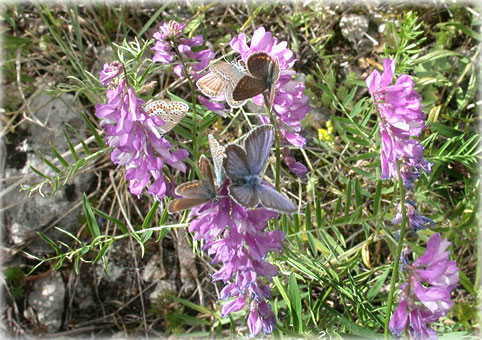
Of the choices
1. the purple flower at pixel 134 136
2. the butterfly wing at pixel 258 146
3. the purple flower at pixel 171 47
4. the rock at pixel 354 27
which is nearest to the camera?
the butterfly wing at pixel 258 146

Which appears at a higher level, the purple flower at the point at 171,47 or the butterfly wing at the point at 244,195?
the purple flower at the point at 171,47

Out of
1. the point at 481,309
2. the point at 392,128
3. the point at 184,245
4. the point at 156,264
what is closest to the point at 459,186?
the point at 481,309

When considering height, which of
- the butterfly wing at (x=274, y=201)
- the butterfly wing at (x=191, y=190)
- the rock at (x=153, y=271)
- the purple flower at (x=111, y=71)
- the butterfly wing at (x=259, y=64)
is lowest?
the rock at (x=153, y=271)

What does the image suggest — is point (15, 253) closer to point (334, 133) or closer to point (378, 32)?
point (334, 133)

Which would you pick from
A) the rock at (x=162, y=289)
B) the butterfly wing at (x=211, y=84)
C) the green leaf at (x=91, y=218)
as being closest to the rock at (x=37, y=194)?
the rock at (x=162, y=289)

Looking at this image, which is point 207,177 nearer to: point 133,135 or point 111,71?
point 133,135

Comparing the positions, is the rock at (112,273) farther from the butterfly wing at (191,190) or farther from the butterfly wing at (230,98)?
the butterfly wing at (191,190)

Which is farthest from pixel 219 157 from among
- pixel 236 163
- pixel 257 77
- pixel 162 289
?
pixel 162 289
